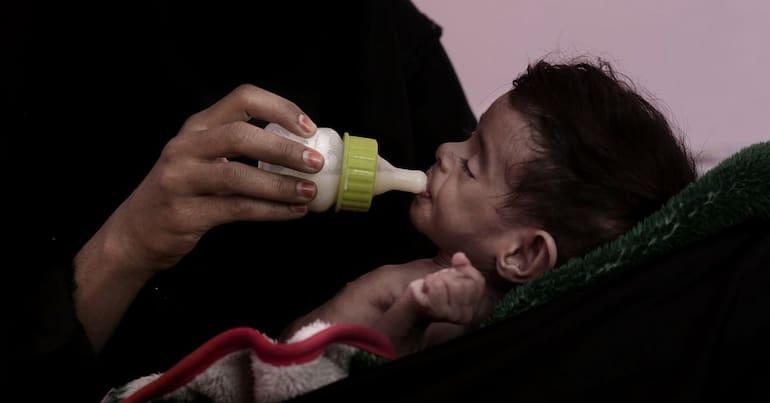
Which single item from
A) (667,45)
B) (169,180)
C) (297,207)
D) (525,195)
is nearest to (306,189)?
(297,207)

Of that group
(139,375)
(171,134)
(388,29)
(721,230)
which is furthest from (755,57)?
(139,375)

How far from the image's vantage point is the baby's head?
82 centimetres

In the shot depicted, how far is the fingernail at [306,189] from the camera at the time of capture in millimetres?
746

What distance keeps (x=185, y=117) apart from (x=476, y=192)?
0.38 m

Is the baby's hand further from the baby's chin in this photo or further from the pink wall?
the pink wall

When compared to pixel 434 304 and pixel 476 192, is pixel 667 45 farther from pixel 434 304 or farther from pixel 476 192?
pixel 434 304

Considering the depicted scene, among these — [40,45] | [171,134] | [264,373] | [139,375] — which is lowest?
[139,375]

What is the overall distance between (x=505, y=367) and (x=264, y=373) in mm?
208

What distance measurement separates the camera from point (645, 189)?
822 millimetres

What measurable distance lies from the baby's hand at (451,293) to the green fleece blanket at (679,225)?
29 millimetres

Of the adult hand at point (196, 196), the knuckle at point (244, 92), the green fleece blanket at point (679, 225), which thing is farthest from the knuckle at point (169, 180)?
the green fleece blanket at point (679, 225)

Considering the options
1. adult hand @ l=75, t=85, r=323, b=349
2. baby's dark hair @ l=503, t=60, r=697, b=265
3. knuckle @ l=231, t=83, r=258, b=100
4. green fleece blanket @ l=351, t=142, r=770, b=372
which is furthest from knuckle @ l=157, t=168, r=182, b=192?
baby's dark hair @ l=503, t=60, r=697, b=265

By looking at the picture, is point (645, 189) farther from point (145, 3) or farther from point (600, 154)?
point (145, 3)

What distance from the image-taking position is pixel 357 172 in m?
0.78
